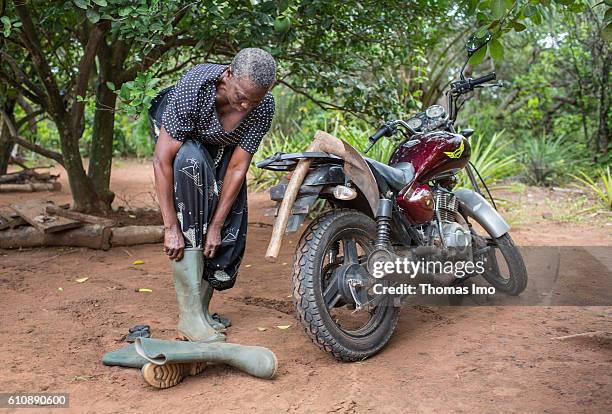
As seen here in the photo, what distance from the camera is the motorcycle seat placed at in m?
3.30

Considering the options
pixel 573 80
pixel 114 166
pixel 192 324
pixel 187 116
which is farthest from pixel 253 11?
pixel 114 166

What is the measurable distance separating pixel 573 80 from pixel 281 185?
893cm

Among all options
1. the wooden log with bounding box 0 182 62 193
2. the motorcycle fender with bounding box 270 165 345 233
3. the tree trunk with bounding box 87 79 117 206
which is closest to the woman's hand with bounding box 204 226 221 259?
the motorcycle fender with bounding box 270 165 345 233

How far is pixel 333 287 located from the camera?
10.4 ft

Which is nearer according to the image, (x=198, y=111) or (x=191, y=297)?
(x=198, y=111)

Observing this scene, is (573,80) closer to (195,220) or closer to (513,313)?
(513,313)

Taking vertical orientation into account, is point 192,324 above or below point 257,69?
below

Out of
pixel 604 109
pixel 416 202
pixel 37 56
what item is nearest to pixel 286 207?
pixel 416 202

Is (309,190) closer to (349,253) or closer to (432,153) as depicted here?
(349,253)

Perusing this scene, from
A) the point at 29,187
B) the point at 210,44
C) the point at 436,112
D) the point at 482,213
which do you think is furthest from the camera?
the point at 29,187

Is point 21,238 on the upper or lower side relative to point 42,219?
lower

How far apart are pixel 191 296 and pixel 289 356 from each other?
1.90 ft

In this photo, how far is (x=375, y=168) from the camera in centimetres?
328

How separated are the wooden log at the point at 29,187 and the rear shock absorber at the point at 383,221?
269 inches
